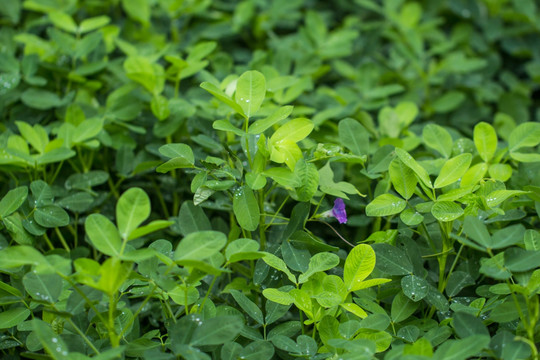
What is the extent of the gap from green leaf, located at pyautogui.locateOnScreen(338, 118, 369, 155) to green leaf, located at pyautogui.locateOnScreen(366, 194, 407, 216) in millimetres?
194

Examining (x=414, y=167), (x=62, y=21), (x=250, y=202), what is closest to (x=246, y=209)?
(x=250, y=202)

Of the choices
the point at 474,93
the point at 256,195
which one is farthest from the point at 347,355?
the point at 474,93

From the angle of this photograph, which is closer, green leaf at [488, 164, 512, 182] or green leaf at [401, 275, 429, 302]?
green leaf at [401, 275, 429, 302]

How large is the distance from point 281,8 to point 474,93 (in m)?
0.77

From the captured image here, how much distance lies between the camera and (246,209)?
0.99m

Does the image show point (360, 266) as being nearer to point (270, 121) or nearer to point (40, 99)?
point (270, 121)

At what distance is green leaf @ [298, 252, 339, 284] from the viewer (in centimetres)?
96

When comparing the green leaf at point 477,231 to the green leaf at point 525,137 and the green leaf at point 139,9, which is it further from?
the green leaf at point 139,9

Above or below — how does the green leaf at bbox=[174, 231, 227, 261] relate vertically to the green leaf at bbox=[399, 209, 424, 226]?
above

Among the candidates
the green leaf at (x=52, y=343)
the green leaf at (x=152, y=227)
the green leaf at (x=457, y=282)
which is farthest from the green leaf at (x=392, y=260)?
the green leaf at (x=52, y=343)

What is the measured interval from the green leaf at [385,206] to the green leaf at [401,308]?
0.54 ft

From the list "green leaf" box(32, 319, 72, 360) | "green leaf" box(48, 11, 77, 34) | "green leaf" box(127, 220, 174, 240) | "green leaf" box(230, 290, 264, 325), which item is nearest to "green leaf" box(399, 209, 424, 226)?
"green leaf" box(230, 290, 264, 325)

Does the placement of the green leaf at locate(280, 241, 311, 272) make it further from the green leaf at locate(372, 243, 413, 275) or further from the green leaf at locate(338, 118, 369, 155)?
the green leaf at locate(338, 118, 369, 155)

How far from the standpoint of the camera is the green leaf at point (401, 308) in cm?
100
